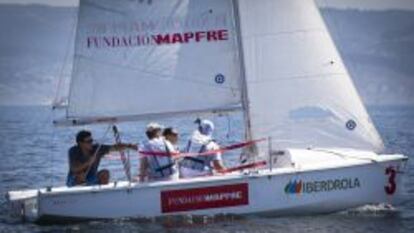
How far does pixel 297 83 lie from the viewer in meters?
18.3

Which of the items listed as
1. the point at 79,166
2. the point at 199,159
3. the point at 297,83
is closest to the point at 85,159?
the point at 79,166

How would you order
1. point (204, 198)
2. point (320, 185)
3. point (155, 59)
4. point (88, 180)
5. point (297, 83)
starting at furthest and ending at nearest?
point (297, 83) < point (155, 59) < point (88, 180) < point (320, 185) < point (204, 198)

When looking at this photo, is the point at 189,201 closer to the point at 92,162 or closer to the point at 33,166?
the point at 92,162

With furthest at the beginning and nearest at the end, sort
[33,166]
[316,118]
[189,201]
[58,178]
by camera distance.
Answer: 1. [33,166]
2. [58,178]
3. [316,118]
4. [189,201]

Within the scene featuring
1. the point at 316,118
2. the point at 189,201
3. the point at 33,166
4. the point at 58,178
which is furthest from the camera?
the point at 33,166

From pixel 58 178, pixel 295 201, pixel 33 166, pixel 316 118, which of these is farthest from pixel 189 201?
pixel 33 166

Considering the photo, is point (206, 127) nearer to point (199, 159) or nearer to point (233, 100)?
point (199, 159)

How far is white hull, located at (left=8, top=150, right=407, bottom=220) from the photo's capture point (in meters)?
16.8

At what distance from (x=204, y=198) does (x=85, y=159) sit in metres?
2.46

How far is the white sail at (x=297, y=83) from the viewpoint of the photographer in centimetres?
1827

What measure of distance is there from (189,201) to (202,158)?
954 millimetres

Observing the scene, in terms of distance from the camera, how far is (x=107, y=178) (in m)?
17.4

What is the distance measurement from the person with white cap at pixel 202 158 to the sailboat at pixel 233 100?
53cm

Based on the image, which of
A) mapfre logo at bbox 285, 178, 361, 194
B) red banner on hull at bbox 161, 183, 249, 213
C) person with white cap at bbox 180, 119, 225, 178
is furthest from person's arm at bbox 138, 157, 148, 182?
mapfre logo at bbox 285, 178, 361, 194
